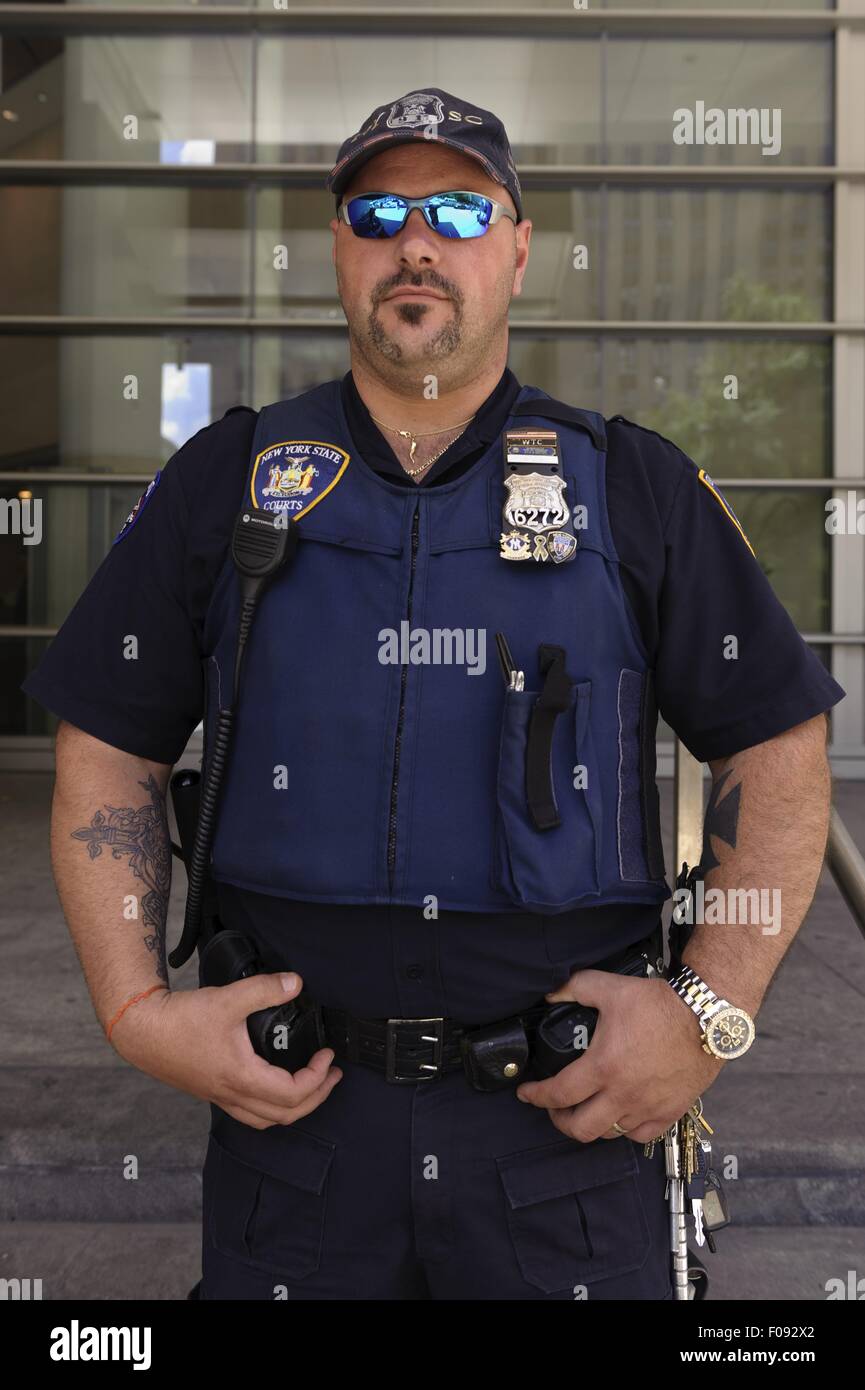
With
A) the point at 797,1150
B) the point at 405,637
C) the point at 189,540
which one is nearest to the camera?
the point at 405,637

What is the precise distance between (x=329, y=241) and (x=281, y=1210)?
9.70 m

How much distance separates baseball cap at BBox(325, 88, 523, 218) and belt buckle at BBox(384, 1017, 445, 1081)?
1182 millimetres

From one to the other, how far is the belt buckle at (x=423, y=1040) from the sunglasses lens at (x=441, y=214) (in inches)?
44.1

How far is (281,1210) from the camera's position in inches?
64.7

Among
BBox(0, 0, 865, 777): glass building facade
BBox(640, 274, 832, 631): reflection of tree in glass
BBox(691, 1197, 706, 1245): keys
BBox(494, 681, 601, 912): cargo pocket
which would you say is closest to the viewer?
BBox(494, 681, 601, 912): cargo pocket

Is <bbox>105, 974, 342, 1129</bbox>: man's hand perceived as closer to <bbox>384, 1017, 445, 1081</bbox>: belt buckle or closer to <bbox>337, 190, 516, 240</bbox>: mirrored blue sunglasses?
<bbox>384, 1017, 445, 1081</bbox>: belt buckle

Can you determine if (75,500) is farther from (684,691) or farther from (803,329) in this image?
(684,691)

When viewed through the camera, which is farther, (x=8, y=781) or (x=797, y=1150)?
(x=8, y=781)

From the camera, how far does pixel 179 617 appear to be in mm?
1714

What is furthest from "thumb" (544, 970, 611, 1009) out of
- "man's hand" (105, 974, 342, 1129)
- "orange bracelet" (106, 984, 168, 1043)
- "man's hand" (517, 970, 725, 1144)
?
"orange bracelet" (106, 984, 168, 1043)

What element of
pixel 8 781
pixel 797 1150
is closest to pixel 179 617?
pixel 797 1150

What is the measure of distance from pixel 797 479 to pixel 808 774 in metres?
8.96

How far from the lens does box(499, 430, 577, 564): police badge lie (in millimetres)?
1625

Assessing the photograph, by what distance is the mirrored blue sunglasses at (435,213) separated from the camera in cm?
172
